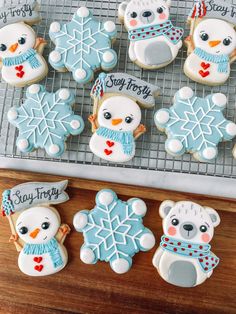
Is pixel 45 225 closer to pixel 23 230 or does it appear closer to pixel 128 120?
pixel 23 230

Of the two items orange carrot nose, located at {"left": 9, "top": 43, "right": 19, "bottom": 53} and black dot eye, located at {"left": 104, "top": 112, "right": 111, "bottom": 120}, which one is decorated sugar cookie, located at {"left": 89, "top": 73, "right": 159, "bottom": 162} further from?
orange carrot nose, located at {"left": 9, "top": 43, "right": 19, "bottom": 53}

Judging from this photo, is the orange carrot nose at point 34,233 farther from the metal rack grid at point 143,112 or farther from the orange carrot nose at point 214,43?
the orange carrot nose at point 214,43

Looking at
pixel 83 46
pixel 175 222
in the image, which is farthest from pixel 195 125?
pixel 83 46

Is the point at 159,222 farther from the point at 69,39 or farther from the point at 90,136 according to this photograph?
the point at 69,39

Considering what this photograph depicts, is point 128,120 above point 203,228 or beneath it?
above

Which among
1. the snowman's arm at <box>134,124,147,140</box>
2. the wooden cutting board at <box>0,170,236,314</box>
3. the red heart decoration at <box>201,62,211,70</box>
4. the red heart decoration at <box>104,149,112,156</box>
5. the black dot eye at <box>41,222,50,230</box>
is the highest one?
the red heart decoration at <box>201,62,211,70</box>

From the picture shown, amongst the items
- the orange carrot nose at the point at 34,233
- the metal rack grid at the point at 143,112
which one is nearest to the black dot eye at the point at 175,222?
the metal rack grid at the point at 143,112

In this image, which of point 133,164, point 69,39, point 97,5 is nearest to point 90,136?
point 133,164

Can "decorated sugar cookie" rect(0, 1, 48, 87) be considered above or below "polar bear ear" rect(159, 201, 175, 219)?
above

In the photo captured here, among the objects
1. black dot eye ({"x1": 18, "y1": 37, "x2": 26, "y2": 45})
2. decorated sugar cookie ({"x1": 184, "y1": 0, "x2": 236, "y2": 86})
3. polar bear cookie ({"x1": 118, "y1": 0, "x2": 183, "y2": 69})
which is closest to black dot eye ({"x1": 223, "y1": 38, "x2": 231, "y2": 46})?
decorated sugar cookie ({"x1": 184, "y1": 0, "x2": 236, "y2": 86})
